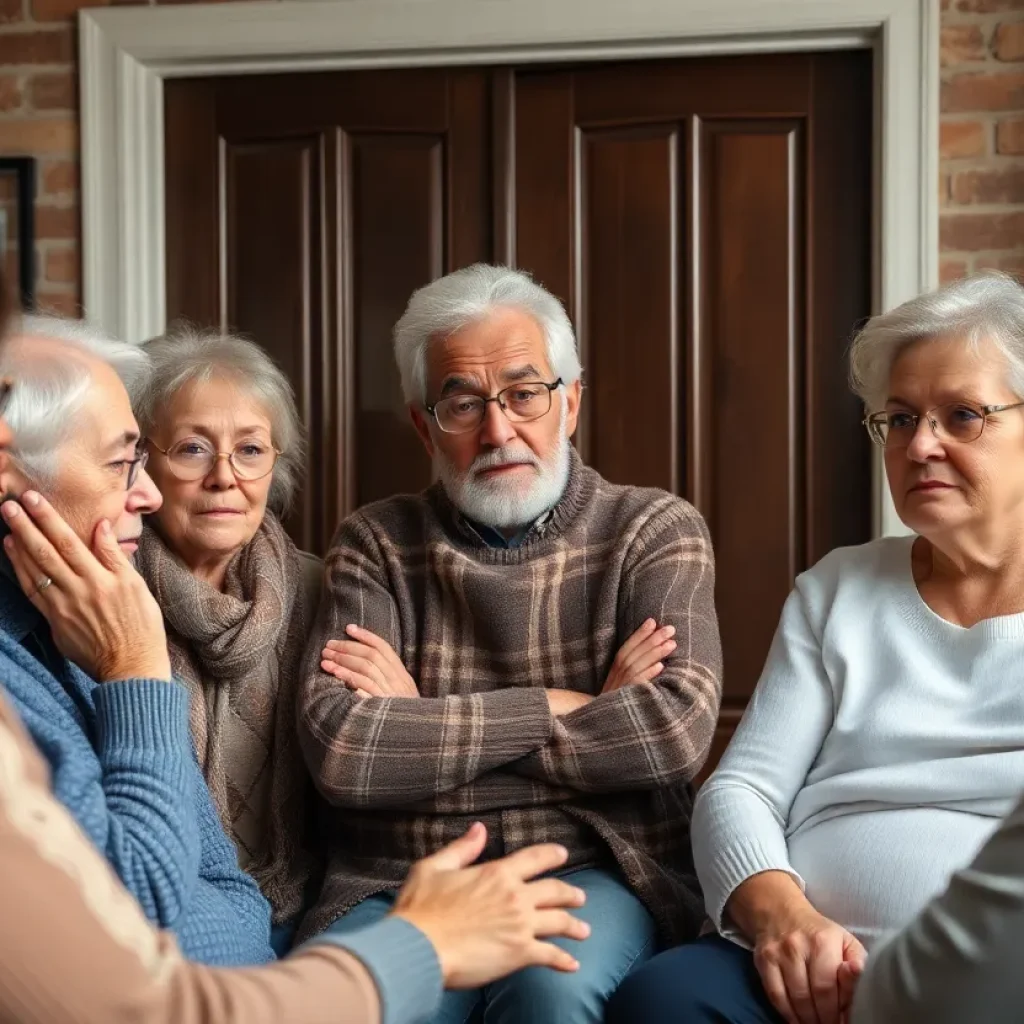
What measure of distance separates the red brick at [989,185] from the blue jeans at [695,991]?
5.77 ft

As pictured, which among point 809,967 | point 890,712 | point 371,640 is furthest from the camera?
point 371,640

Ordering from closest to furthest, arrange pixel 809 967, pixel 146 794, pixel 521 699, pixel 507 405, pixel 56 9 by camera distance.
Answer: pixel 146 794 < pixel 809 967 < pixel 521 699 < pixel 507 405 < pixel 56 9

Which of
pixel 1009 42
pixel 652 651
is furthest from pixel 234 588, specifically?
pixel 1009 42

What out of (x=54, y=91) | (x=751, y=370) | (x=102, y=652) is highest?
(x=54, y=91)

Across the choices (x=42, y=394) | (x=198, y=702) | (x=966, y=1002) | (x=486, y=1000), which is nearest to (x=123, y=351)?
(x=42, y=394)

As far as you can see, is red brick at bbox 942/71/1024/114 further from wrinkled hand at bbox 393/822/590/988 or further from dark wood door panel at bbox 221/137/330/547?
wrinkled hand at bbox 393/822/590/988

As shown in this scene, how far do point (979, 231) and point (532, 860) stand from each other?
2051mm

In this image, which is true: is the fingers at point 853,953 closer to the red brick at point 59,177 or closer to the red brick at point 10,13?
the red brick at point 59,177

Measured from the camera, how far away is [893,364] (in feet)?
6.48

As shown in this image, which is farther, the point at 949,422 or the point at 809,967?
the point at 949,422

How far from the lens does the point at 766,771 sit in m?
1.92

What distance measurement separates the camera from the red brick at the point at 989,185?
2746 mm

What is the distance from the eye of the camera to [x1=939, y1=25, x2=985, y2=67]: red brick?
9.06ft

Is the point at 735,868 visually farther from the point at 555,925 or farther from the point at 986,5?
the point at 986,5
